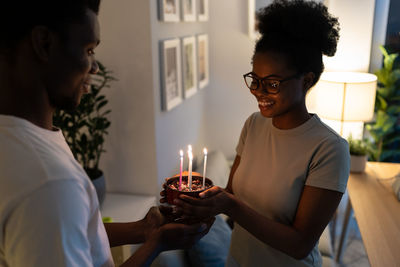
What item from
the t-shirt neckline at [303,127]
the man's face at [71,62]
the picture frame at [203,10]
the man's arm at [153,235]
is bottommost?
the man's arm at [153,235]

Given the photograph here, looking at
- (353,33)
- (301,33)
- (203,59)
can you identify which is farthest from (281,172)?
(353,33)

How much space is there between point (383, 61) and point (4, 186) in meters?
3.21

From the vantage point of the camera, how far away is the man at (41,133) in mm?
555

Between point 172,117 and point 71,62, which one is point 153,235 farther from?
point 172,117

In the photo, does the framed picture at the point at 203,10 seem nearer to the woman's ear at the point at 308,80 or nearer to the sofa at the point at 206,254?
the sofa at the point at 206,254

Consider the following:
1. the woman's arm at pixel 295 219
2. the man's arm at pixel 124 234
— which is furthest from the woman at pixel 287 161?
the man's arm at pixel 124 234

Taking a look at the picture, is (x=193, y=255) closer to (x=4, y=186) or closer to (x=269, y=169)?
(x=269, y=169)

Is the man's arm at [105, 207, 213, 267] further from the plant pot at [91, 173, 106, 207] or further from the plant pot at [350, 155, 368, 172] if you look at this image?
the plant pot at [350, 155, 368, 172]

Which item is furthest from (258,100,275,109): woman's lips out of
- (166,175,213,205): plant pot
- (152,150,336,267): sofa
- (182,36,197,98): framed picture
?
(182,36,197,98): framed picture

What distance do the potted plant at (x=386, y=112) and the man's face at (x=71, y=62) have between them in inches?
108

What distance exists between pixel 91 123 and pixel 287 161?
125cm

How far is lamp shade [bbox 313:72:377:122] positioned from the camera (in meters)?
2.49

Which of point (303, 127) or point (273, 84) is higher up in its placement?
point (273, 84)

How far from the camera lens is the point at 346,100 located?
8.29 feet
